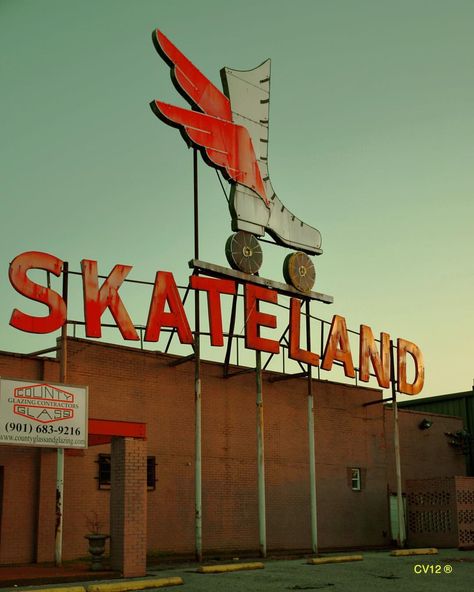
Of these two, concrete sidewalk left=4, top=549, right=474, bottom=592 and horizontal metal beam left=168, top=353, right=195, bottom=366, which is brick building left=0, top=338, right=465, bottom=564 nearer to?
horizontal metal beam left=168, top=353, right=195, bottom=366

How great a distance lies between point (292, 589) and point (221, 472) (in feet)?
39.0

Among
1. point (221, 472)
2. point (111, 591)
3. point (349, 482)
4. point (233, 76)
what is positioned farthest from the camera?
point (349, 482)

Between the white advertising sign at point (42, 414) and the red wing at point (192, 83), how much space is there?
12.7 metres

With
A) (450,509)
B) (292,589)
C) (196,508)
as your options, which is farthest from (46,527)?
(450,509)

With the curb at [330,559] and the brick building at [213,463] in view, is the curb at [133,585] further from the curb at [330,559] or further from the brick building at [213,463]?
the curb at [330,559]

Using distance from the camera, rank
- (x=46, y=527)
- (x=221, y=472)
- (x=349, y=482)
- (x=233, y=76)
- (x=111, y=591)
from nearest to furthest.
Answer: (x=111, y=591)
(x=46, y=527)
(x=221, y=472)
(x=233, y=76)
(x=349, y=482)

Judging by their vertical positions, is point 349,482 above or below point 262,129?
below

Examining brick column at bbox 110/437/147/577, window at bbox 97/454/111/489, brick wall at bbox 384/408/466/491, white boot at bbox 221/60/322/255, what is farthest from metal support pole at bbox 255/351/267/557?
brick wall at bbox 384/408/466/491

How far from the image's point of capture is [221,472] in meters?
30.6

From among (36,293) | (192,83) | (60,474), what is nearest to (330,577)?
(60,474)

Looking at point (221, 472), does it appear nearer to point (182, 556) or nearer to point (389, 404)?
point (182, 556)

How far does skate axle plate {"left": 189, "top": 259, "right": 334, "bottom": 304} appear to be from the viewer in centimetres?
2905

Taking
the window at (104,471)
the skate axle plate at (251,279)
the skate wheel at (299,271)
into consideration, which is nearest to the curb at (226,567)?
the window at (104,471)

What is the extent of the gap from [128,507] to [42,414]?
3.29 metres
